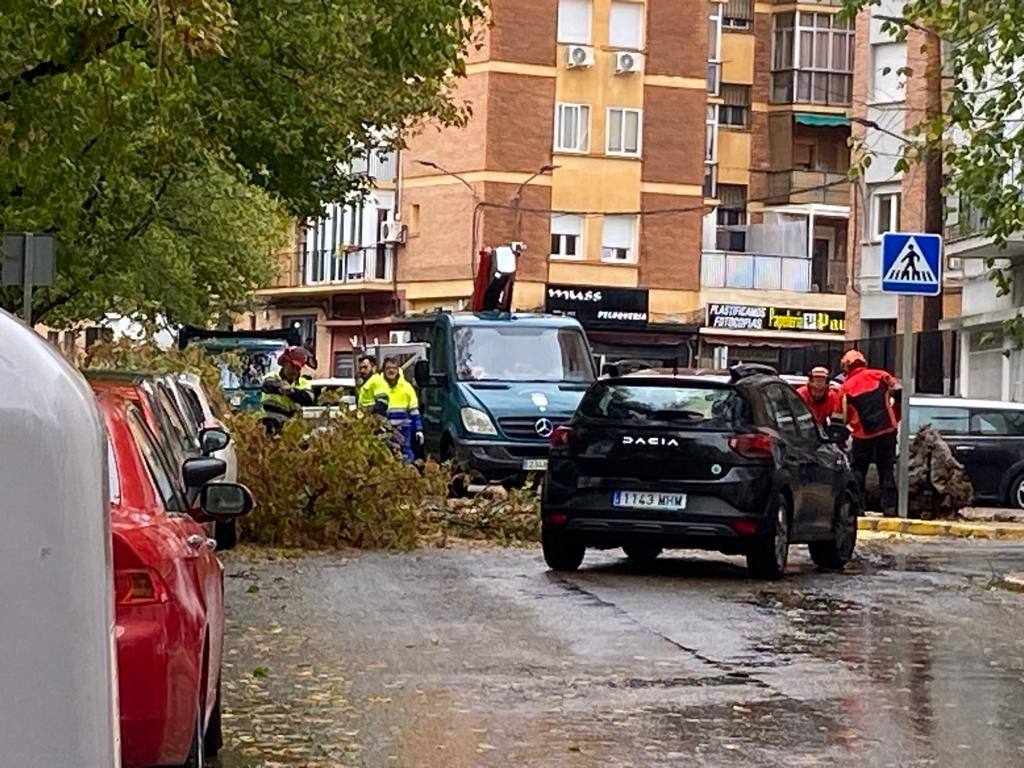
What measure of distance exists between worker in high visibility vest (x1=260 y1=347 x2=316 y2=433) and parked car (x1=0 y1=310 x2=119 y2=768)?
18.9 meters

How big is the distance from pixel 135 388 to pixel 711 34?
216ft

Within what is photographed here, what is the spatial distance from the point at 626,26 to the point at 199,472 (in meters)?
61.6

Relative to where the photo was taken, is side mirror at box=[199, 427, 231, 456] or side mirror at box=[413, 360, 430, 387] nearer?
side mirror at box=[199, 427, 231, 456]

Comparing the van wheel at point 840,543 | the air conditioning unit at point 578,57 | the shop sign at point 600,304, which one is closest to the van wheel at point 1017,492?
the van wheel at point 840,543

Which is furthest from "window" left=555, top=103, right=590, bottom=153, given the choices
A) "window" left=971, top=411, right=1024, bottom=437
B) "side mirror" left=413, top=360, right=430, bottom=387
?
"side mirror" left=413, top=360, right=430, bottom=387

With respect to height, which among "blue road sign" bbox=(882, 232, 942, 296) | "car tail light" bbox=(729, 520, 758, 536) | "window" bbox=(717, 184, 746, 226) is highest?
"window" bbox=(717, 184, 746, 226)

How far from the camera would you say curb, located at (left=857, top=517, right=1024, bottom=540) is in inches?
1000

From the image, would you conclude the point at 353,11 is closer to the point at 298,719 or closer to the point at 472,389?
the point at 472,389

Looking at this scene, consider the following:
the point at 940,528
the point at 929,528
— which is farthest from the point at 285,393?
the point at 940,528

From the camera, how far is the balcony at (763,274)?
7175cm

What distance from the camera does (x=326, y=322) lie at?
255ft

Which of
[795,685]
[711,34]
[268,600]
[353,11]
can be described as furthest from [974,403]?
[711,34]

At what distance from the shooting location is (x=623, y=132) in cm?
7012

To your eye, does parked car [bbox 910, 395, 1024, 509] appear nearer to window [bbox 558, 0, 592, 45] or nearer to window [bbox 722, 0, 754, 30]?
window [bbox 558, 0, 592, 45]
